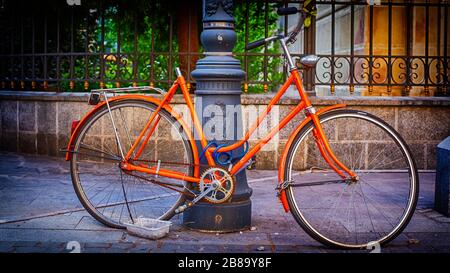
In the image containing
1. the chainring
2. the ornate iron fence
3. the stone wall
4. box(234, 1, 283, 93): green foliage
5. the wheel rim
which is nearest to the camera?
the chainring

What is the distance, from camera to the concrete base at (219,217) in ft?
17.7

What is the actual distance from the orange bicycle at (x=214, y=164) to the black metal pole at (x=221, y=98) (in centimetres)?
14

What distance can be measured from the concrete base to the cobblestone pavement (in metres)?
0.08

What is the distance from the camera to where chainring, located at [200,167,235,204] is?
5.21m

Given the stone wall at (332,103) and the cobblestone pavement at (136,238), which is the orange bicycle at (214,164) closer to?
the cobblestone pavement at (136,238)

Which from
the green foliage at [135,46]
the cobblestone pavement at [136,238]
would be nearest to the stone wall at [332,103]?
the green foliage at [135,46]

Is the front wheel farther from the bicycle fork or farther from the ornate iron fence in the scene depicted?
the ornate iron fence

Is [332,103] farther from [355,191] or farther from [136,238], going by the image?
[136,238]

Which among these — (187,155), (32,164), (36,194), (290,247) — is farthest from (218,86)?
(32,164)

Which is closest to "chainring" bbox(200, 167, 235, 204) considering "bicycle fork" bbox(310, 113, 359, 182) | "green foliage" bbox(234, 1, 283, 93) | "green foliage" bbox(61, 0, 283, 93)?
"bicycle fork" bbox(310, 113, 359, 182)

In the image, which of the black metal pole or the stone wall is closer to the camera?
the black metal pole

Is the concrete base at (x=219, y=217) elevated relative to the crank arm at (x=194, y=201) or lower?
lower

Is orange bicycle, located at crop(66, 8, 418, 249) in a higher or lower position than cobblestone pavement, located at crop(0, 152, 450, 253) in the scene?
higher

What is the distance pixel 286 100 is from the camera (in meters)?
8.53
